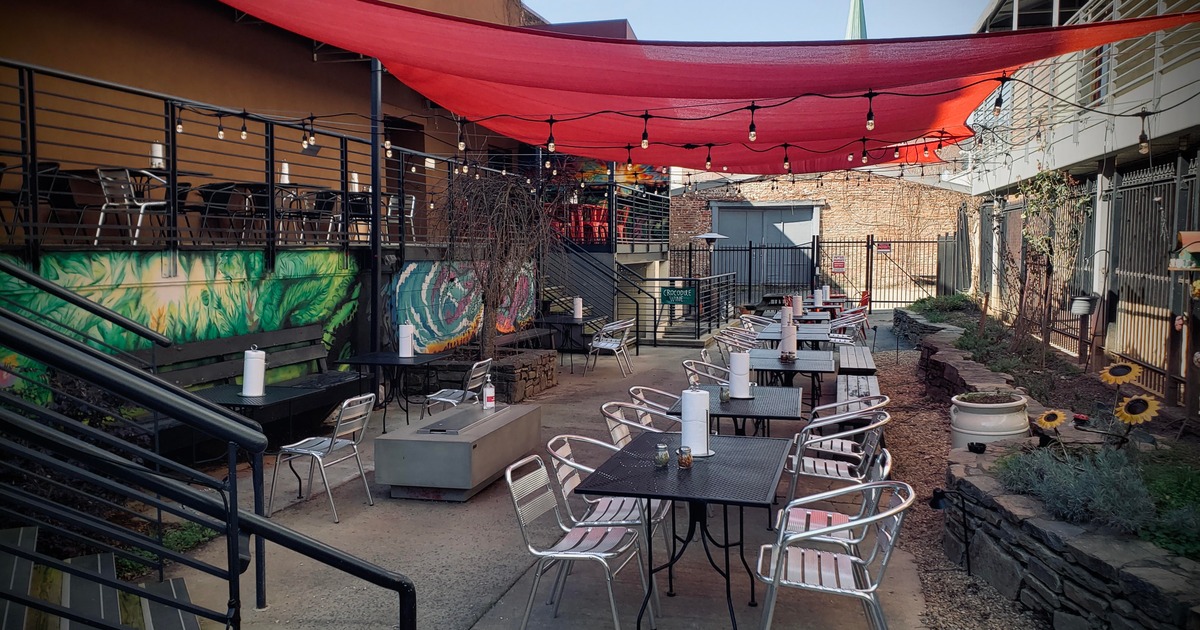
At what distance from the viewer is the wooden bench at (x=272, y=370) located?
6484 millimetres

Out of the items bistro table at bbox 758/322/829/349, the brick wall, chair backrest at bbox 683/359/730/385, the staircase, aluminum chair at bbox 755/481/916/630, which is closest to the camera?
the staircase

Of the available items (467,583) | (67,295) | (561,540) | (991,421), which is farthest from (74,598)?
(991,421)

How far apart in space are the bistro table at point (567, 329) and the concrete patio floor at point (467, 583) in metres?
6.86

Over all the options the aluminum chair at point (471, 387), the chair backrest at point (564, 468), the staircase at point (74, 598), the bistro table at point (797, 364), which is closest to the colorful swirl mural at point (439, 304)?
the aluminum chair at point (471, 387)

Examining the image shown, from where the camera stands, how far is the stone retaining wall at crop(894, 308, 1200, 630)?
3152 mm

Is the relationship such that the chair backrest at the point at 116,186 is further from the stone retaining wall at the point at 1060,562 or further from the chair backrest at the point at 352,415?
the stone retaining wall at the point at 1060,562

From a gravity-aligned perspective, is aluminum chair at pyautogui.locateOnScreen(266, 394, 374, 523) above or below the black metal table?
below

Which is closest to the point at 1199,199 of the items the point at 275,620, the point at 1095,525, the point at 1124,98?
the point at 1124,98

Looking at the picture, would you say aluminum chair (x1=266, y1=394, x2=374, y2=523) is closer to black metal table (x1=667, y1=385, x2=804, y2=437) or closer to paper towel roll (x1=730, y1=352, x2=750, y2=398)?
black metal table (x1=667, y1=385, x2=804, y2=437)

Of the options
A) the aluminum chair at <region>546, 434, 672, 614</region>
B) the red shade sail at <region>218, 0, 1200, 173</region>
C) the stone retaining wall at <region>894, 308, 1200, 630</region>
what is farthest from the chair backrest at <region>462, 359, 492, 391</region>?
the stone retaining wall at <region>894, 308, 1200, 630</region>

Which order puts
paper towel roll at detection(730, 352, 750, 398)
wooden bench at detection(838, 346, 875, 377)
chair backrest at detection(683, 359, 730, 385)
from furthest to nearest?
wooden bench at detection(838, 346, 875, 377)
chair backrest at detection(683, 359, 730, 385)
paper towel roll at detection(730, 352, 750, 398)

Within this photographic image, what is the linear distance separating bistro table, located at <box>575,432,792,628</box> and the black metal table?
0.67m

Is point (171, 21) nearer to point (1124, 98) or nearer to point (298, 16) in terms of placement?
point (298, 16)

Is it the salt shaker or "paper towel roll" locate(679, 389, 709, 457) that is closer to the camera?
the salt shaker
